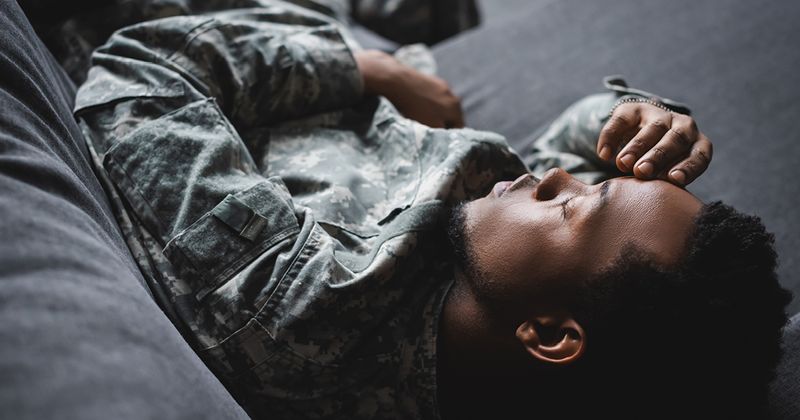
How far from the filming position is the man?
27.4 inches

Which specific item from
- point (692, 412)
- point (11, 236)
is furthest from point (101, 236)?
→ point (692, 412)

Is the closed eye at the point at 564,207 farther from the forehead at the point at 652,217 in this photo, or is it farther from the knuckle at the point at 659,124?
the knuckle at the point at 659,124

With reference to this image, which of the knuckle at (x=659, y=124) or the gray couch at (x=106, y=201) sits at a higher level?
the knuckle at (x=659, y=124)

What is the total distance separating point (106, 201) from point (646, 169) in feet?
2.30

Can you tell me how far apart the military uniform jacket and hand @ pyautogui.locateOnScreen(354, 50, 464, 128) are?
104 millimetres

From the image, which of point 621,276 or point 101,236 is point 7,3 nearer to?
point 101,236

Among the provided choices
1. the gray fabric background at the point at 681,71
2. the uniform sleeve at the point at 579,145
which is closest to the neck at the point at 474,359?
the uniform sleeve at the point at 579,145

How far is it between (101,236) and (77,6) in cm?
59

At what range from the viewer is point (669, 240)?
0.69 meters

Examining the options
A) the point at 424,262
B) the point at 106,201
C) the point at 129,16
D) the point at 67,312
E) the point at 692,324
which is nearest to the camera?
the point at 67,312

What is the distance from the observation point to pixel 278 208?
2.59 ft

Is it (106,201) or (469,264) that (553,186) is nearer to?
(469,264)

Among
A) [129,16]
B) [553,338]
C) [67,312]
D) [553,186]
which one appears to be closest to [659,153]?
[553,186]

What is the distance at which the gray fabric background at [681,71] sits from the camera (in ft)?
3.78
